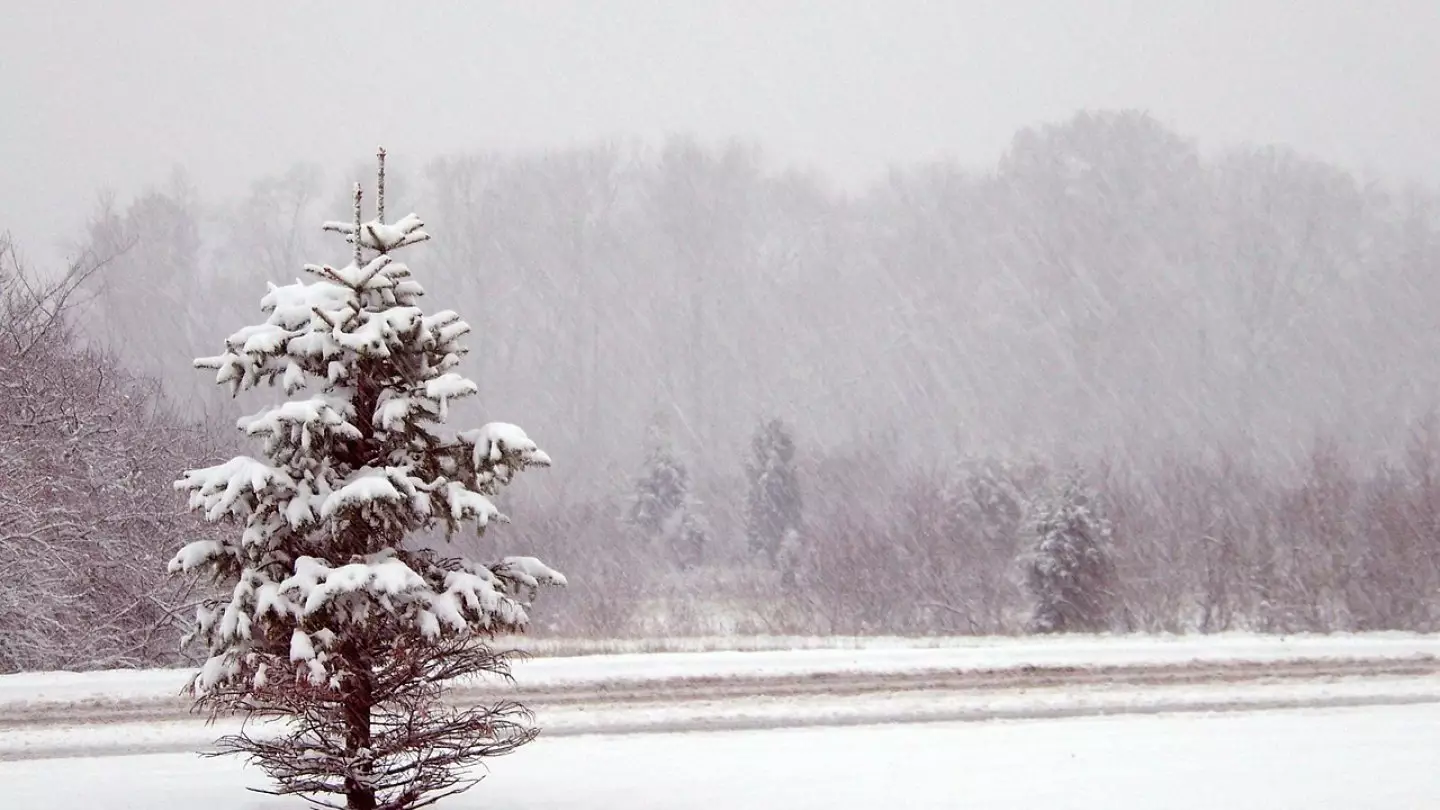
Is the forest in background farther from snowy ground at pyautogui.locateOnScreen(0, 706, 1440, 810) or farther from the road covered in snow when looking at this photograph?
snowy ground at pyautogui.locateOnScreen(0, 706, 1440, 810)

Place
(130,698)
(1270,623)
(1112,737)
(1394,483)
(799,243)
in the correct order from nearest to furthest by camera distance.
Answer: (1112,737), (130,698), (1270,623), (1394,483), (799,243)

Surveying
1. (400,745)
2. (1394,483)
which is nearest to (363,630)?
(400,745)

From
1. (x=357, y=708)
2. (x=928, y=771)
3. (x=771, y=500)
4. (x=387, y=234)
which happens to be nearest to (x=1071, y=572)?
(x=771, y=500)

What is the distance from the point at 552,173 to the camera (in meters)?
71.2

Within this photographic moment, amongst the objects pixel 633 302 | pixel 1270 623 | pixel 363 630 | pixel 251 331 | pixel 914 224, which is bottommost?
pixel 1270 623

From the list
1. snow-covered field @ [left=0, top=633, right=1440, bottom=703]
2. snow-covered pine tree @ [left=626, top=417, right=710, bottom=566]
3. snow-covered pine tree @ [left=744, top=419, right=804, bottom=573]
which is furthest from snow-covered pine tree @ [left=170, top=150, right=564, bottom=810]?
snow-covered pine tree @ [left=626, top=417, right=710, bottom=566]

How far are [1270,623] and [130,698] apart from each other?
19.8m

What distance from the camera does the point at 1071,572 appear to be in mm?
24938

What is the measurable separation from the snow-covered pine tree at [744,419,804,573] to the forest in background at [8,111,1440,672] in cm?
19

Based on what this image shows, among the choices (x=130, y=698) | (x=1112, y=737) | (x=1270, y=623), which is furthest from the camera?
(x=1270, y=623)

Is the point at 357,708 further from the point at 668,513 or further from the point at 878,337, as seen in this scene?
the point at 878,337

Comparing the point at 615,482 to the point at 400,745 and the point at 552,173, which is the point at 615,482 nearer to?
the point at 552,173

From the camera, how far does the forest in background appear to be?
32469 millimetres

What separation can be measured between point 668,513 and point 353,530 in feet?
104
